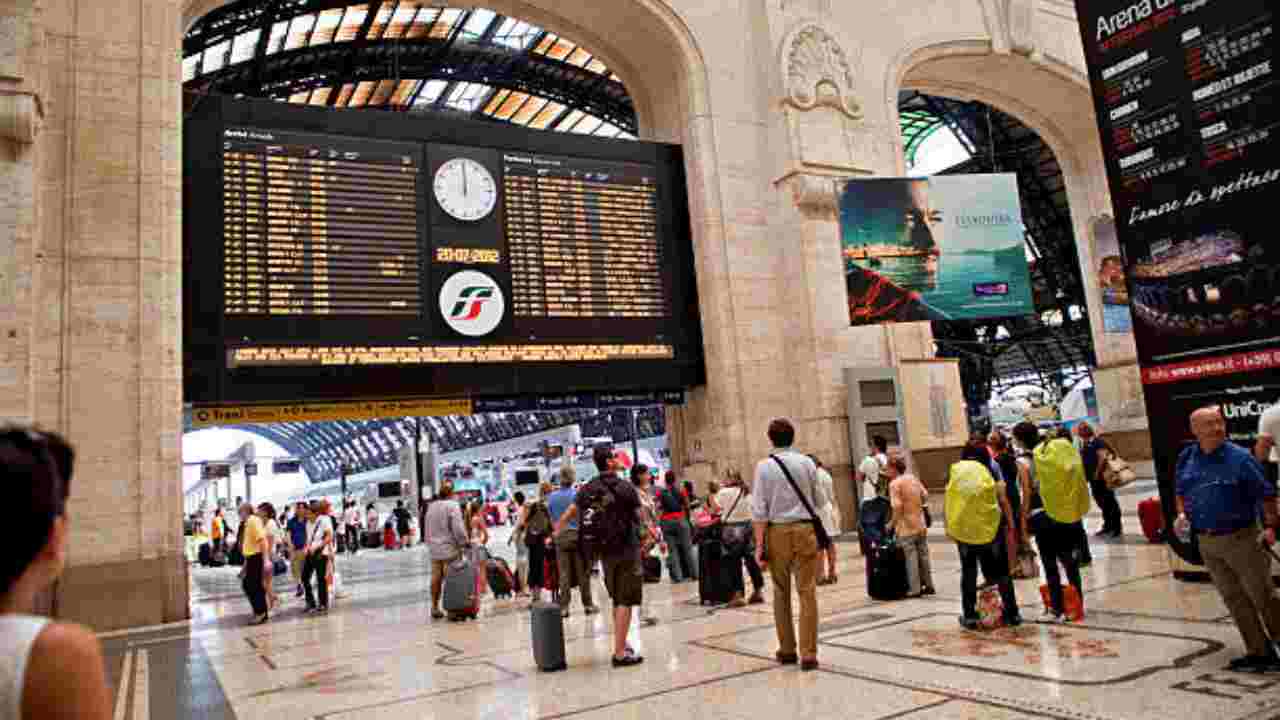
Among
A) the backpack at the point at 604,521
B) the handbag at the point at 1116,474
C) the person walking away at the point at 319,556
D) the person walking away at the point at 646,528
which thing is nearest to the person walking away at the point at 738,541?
the person walking away at the point at 646,528

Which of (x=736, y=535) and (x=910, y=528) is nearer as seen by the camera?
(x=910, y=528)

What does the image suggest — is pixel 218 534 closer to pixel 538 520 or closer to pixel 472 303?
pixel 472 303

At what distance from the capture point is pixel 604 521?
575 centimetres

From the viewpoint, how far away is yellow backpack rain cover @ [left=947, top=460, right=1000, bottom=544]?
18.6 feet

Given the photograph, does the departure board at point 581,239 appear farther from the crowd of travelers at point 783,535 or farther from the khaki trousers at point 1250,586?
the khaki trousers at point 1250,586

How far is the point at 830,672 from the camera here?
4852 millimetres

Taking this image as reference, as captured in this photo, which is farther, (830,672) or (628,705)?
(830,672)

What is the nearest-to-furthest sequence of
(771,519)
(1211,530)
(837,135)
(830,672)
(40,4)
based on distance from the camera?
(1211,530), (830,672), (771,519), (40,4), (837,135)

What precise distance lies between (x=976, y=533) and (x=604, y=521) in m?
2.45

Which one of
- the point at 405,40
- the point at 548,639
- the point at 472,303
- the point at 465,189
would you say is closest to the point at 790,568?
the point at 548,639

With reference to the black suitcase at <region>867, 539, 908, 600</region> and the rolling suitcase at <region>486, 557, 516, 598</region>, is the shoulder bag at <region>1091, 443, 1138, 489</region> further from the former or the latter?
the rolling suitcase at <region>486, 557, 516, 598</region>

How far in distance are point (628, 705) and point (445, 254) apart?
8190 millimetres

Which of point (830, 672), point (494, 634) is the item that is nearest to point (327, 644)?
point (494, 634)

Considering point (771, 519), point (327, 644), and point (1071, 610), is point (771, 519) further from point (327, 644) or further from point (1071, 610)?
point (327, 644)
